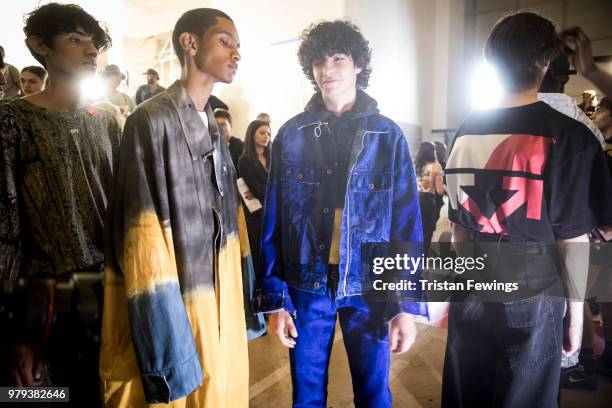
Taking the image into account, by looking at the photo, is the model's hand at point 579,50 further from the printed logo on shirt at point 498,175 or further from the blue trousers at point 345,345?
the blue trousers at point 345,345

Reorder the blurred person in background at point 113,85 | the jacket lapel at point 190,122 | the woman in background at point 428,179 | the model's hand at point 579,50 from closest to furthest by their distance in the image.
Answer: the jacket lapel at point 190,122 → the model's hand at point 579,50 → the woman in background at point 428,179 → the blurred person in background at point 113,85

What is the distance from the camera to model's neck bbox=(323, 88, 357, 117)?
4.48ft

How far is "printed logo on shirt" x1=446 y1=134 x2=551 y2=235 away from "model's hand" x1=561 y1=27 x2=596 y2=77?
1.19 ft

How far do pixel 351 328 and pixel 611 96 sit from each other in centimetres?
125

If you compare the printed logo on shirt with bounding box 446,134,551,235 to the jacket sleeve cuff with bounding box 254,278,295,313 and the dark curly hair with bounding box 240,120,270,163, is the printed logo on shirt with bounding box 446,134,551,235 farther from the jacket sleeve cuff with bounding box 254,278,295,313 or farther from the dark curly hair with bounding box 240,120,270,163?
the dark curly hair with bounding box 240,120,270,163

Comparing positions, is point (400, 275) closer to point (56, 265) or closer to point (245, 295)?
point (245, 295)

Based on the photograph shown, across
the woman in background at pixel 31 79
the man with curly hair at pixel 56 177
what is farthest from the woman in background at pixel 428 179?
the woman in background at pixel 31 79

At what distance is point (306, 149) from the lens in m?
1.38

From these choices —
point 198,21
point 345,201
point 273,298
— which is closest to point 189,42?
point 198,21

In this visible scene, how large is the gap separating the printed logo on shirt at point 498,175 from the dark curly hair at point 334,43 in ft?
1.62

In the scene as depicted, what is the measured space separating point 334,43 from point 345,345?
43.3 inches

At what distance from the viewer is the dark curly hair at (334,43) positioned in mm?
1361

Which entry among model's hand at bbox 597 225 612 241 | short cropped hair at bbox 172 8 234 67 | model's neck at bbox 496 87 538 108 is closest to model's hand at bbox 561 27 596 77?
model's neck at bbox 496 87 538 108

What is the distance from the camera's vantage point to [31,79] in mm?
2986
